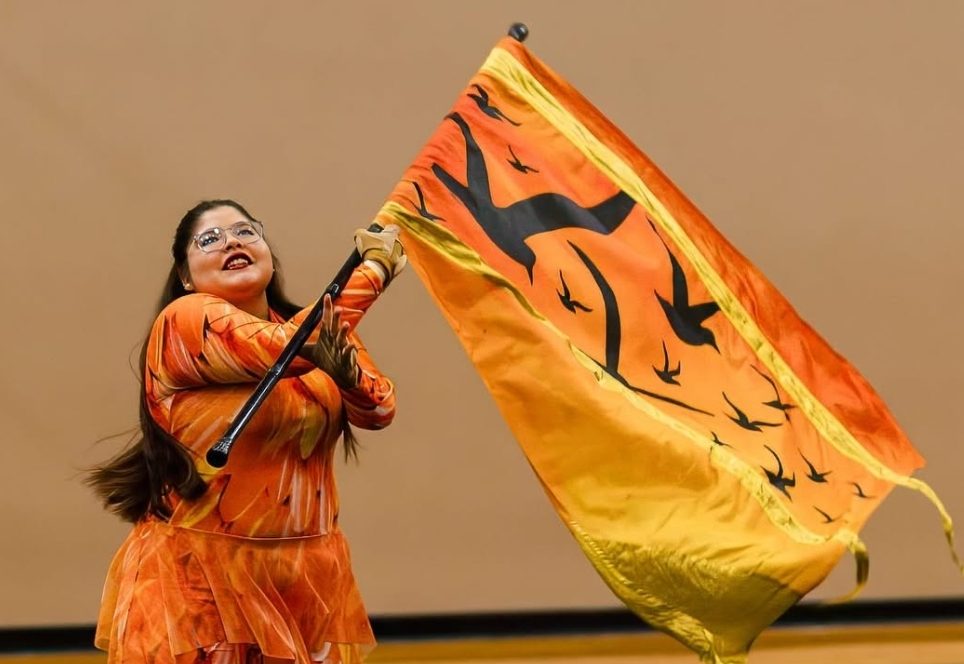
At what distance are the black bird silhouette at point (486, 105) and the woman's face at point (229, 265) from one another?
1.51ft

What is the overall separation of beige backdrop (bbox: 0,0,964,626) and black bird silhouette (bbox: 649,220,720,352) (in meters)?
1.62

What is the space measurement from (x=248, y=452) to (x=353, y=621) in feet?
1.10

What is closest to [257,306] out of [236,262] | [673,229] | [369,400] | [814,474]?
[236,262]

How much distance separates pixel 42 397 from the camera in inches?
153

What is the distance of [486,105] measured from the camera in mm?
2445

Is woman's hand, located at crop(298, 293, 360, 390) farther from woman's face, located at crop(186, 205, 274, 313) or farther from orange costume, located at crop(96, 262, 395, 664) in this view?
woman's face, located at crop(186, 205, 274, 313)

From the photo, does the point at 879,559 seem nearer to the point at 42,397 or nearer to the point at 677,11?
the point at 677,11

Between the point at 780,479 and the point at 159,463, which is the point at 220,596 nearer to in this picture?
the point at 159,463

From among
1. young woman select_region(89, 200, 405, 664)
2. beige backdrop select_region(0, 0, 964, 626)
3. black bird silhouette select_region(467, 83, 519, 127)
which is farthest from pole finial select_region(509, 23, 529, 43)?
beige backdrop select_region(0, 0, 964, 626)

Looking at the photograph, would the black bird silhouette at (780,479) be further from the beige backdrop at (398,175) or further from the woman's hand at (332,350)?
the beige backdrop at (398,175)

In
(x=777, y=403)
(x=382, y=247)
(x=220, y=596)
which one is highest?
(x=777, y=403)

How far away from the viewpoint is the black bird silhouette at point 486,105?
244 centimetres

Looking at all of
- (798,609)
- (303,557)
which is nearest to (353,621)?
(303,557)

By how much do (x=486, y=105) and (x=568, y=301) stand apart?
0.40 metres
